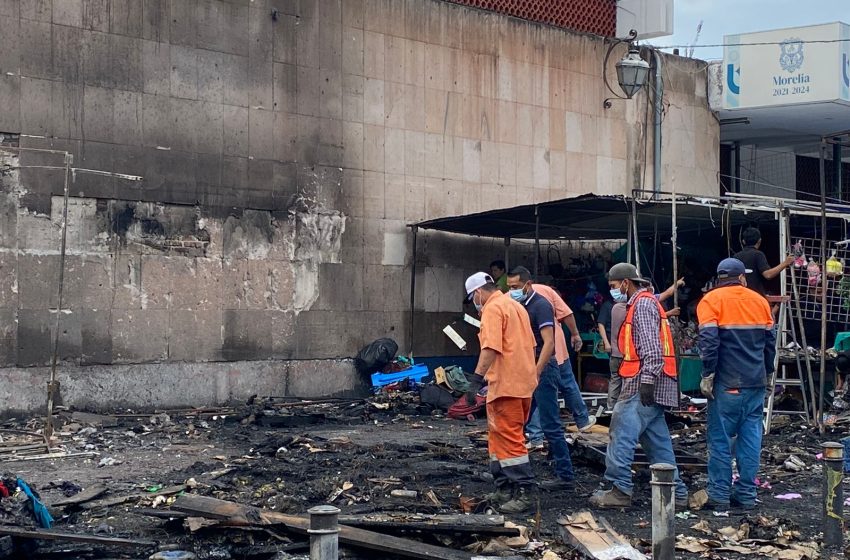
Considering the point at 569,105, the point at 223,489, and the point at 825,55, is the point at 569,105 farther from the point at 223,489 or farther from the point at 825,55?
the point at 223,489

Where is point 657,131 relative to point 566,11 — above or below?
below

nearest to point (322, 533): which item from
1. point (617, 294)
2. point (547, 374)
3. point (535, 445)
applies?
point (547, 374)

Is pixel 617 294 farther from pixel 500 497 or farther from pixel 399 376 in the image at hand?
pixel 399 376

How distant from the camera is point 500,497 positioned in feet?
26.4

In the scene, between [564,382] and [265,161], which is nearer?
[564,382]

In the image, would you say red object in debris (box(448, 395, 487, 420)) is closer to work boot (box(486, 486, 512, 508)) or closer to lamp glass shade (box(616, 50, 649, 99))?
lamp glass shade (box(616, 50, 649, 99))

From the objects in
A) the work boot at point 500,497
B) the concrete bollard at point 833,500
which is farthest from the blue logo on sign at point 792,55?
the work boot at point 500,497

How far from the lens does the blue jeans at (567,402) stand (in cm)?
1088

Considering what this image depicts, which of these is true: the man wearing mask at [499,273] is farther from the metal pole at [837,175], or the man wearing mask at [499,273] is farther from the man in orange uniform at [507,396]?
the metal pole at [837,175]

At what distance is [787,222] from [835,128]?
8.54 metres

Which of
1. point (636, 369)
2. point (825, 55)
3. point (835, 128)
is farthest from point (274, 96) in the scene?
point (835, 128)

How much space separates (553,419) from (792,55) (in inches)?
461

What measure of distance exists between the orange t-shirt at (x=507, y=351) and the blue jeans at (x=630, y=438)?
2.47 feet

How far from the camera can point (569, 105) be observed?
1827 centimetres
